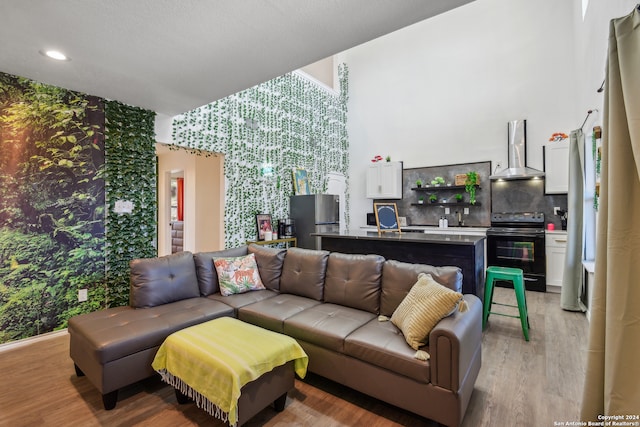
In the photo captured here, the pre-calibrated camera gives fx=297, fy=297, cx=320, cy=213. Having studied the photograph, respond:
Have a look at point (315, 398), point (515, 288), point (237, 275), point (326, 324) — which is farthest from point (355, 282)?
point (515, 288)

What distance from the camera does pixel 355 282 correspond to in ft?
9.12

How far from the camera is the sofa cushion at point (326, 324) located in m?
2.21

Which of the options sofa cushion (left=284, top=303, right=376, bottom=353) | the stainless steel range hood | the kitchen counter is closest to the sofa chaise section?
sofa cushion (left=284, top=303, right=376, bottom=353)

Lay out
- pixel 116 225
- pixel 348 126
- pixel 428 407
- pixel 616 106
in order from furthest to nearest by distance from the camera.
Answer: pixel 348 126 < pixel 116 225 < pixel 428 407 < pixel 616 106

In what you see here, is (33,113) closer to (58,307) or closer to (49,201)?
(49,201)

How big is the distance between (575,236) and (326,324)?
3850 millimetres

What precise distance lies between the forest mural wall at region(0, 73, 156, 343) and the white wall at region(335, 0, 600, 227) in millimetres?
5451

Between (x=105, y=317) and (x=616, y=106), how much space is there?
12.0 feet

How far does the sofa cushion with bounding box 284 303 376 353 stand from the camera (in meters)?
2.21

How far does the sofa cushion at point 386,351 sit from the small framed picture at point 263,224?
3635mm

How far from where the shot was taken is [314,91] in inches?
279

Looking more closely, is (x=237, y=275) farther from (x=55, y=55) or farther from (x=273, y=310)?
(x=55, y=55)

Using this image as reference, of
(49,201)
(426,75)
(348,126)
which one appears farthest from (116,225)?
(426,75)

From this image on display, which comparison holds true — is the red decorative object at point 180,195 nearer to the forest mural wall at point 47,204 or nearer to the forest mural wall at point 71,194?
the forest mural wall at point 71,194
